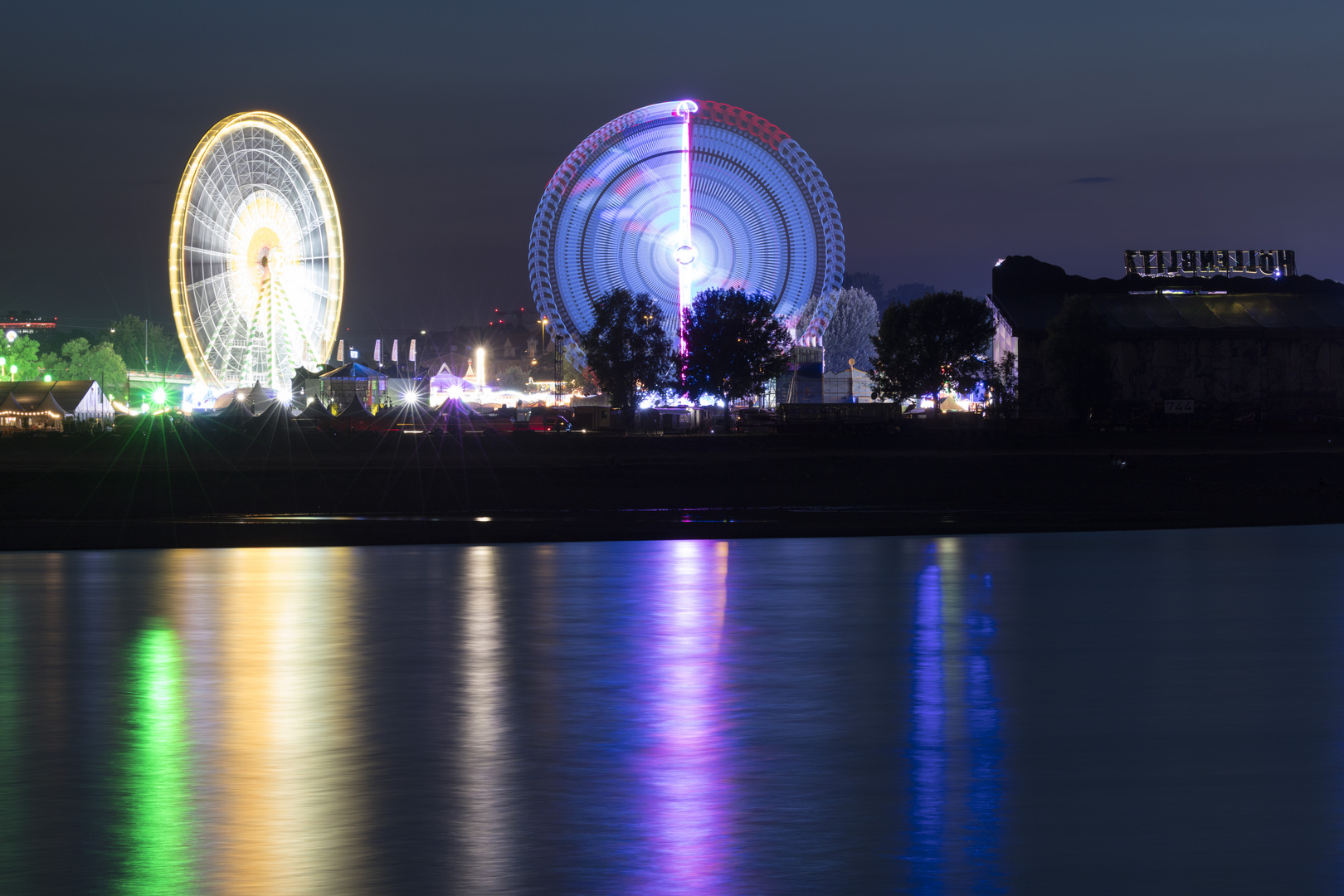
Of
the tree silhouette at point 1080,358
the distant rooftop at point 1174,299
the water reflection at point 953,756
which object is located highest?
the distant rooftop at point 1174,299

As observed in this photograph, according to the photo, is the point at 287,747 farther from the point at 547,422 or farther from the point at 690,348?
the point at 690,348

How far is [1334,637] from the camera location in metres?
Answer: 11.7

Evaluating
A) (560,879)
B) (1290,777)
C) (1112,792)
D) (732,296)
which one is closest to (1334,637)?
(1290,777)

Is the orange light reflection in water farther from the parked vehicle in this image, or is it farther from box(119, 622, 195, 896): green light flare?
the parked vehicle

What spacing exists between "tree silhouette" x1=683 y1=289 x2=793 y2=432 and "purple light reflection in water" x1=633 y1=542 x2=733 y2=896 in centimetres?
7676

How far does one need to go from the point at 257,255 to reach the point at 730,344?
38657 millimetres

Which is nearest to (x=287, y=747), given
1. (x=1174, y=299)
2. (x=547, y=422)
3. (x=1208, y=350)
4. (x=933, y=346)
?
(x=547, y=422)

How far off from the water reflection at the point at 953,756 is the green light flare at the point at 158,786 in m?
3.29

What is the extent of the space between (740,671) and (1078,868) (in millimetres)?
4797

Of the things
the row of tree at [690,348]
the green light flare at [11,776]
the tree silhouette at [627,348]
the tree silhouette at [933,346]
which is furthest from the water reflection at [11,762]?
the tree silhouette at [933,346]

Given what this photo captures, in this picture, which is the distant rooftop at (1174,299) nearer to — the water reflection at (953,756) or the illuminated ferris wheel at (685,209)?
the illuminated ferris wheel at (685,209)

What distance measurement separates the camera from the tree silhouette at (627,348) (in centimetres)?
8894

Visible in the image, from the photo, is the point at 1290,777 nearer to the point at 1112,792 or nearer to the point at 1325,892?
the point at 1112,792

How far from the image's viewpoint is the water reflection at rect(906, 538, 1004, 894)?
5.81 meters
